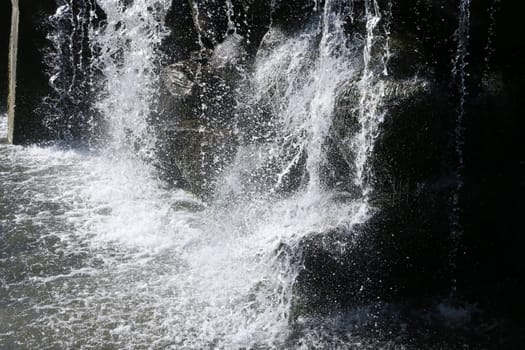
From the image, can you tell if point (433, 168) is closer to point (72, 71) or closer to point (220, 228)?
point (220, 228)

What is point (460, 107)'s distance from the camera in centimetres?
473

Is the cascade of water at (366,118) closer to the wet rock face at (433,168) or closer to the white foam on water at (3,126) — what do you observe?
the wet rock face at (433,168)

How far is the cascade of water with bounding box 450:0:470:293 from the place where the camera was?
4.72 m

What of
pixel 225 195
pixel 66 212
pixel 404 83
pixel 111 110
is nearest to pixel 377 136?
pixel 404 83

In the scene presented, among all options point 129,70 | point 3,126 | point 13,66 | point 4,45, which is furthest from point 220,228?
point 4,45

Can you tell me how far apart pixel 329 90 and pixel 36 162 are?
15.1 feet

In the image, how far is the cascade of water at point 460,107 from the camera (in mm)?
4723

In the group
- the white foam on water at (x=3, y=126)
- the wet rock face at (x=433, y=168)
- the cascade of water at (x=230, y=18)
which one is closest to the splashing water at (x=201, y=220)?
the wet rock face at (x=433, y=168)

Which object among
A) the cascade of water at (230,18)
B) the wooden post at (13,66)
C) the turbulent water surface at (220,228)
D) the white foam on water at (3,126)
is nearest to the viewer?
the turbulent water surface at (220,228)

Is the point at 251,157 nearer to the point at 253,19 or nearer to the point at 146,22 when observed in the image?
the point at 253,19

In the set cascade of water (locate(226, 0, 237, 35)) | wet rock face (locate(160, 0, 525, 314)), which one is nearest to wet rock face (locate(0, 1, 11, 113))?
cascade of water (locate(226, 0, 237, 35))

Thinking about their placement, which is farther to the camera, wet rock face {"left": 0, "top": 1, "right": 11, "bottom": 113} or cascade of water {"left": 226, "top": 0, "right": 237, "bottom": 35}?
wet rock face {"left": 0, "top": 1, "right": 11, "bottom": 113}

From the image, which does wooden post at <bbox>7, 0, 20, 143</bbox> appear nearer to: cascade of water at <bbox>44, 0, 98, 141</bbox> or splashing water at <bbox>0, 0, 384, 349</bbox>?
cascade of water at <bbox>44, 0, 98, 141</bbox>

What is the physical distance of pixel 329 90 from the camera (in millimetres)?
5195
